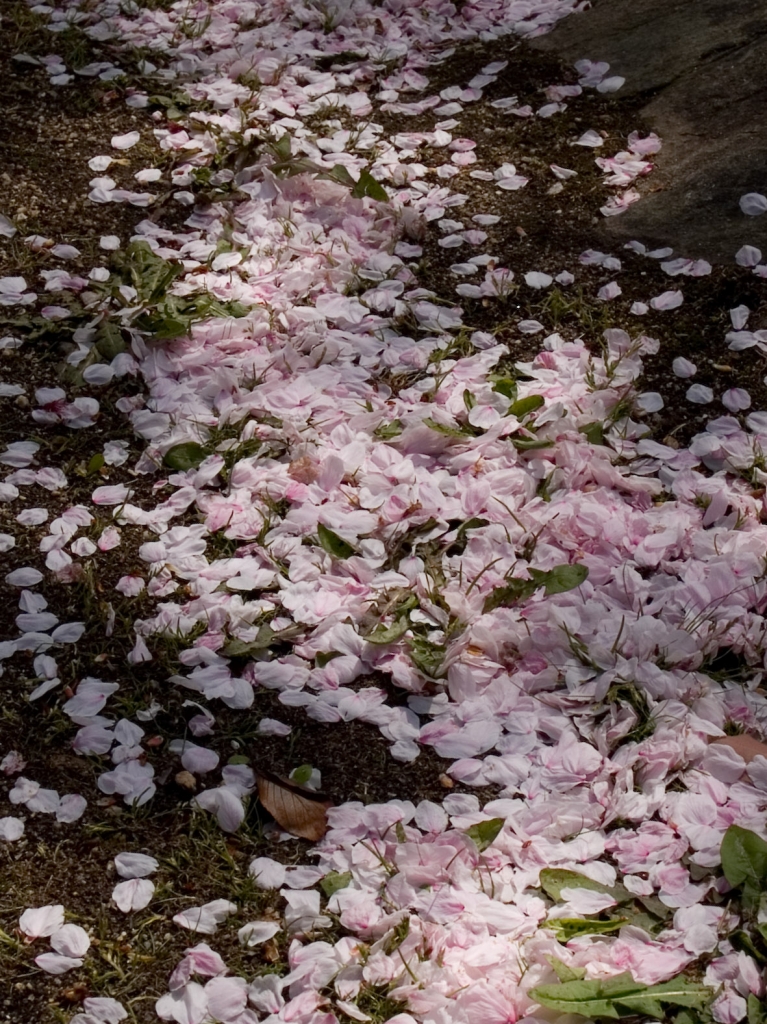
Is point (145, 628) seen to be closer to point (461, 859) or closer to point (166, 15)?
point (461, 859)

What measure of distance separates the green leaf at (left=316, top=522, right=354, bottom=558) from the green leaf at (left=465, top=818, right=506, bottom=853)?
701 mm

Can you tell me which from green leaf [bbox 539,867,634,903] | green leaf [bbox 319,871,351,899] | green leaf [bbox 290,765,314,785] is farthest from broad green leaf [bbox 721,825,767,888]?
green leaf [bbox 290,765,314,785]

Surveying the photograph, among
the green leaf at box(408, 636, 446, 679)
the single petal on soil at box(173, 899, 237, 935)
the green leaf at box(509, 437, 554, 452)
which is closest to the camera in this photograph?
the single petal on soil at box(173, 899, 237, 935)

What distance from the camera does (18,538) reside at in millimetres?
2615

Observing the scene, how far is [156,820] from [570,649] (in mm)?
842

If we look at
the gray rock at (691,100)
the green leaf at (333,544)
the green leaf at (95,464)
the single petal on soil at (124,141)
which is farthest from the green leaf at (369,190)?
the green leaf at (333,544)

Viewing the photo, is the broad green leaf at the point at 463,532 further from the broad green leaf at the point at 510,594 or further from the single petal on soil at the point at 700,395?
the single petal on soil at the point at 700,395

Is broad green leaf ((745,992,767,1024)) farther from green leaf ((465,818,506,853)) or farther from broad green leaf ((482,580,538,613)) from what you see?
broad green leaf ((482,580,538,613))

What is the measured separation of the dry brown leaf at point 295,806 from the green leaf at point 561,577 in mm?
633

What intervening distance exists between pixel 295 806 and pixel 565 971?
556 millimetres

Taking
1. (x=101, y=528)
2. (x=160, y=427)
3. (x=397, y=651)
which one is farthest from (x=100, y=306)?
(x=397, y=651)

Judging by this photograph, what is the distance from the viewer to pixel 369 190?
341 cm

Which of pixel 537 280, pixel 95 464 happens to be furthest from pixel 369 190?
pixel 95 464

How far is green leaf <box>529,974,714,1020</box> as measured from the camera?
1710 millimetres
